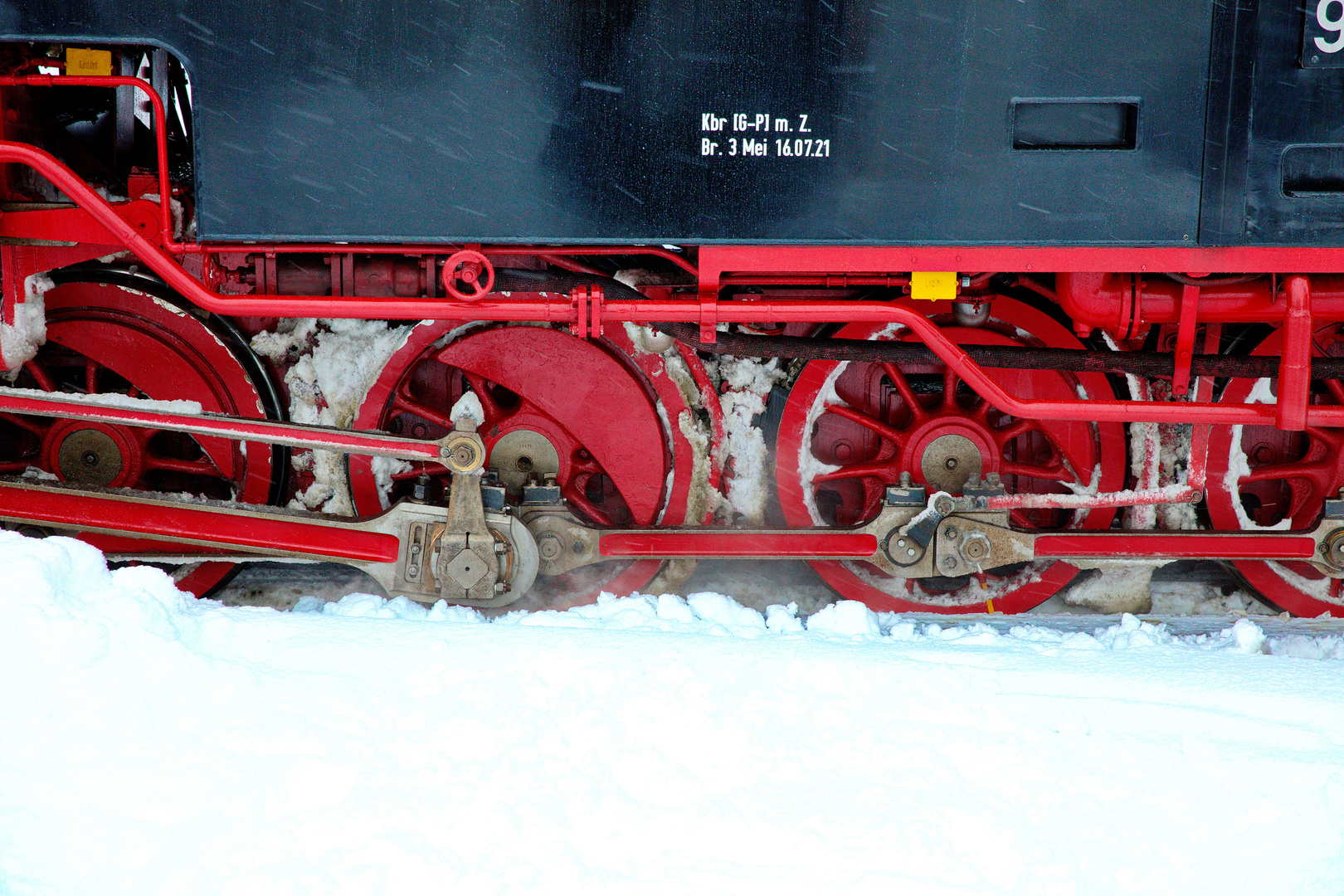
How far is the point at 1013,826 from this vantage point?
2135 millimetres

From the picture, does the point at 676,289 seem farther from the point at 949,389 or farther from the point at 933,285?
the point at 949,389

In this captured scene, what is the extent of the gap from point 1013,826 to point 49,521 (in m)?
2.91

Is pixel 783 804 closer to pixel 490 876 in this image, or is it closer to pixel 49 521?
pixel 490 876

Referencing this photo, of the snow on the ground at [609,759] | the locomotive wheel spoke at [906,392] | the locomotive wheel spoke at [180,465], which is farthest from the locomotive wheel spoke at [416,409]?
the locomotive wheel spoke at [906,392]

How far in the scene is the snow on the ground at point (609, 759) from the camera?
6.47 feet

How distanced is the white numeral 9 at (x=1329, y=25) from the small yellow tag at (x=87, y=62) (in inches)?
131

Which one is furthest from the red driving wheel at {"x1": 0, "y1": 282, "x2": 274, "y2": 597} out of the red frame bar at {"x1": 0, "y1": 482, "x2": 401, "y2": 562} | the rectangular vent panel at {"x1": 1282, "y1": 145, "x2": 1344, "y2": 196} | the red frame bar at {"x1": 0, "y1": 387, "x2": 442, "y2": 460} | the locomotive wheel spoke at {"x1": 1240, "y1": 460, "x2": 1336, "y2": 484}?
the locomotive wheel spoke at {"x1": 1240, "y1": 460, "x2": 1336, "y2": 484}

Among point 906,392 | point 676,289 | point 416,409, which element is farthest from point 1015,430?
point 416,409

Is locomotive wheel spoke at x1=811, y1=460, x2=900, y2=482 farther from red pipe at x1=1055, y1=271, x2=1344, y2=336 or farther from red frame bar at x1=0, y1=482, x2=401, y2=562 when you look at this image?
red frame bar at x1=0, y1=482, x2=401, y2=562

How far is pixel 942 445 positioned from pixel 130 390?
2.95 meters

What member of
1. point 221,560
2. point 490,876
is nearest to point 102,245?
point 221,560

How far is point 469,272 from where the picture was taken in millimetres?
2699

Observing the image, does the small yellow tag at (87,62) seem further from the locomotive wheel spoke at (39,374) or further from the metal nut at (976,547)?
the metal nut at (976,547)

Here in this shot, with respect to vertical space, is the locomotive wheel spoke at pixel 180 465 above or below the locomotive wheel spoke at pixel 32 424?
below
